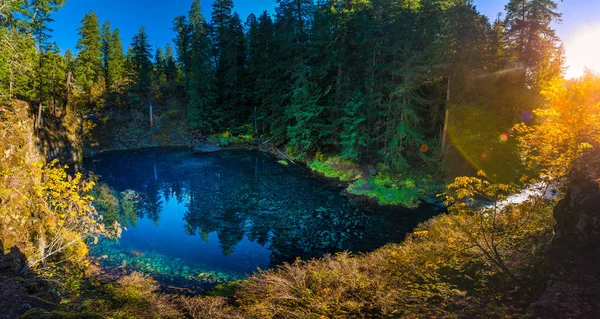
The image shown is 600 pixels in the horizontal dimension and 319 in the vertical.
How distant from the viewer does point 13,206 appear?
33.9 feet

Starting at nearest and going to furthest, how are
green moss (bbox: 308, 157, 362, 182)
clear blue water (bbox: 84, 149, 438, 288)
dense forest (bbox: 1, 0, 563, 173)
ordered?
1. clear blue water (bbox: 84, 149, 438, 288)
2. dense forest (bbox: 1, 0, 563, 173)
3. green moss (bbox: 308, 157, 362, 182)

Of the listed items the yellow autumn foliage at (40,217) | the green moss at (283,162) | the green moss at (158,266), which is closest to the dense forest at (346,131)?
the yellow autumn foliage at (40,217)

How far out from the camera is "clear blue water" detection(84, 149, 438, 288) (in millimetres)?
13661

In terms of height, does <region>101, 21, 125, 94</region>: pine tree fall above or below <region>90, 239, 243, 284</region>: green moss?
above

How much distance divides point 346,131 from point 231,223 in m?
14.3

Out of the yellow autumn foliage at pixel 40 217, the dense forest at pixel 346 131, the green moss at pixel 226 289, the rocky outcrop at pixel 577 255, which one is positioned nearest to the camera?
the rocky outcrop at pixel 577 255

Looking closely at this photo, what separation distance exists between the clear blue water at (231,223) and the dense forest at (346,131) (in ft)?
5.66

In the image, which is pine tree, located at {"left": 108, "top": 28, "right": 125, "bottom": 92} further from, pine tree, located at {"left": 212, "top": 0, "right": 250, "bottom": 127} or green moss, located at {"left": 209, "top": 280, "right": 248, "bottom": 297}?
green moss, located at {"left": 209, "top": 280, "right": 248, "bottom": 297}

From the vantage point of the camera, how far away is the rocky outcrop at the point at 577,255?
565cm

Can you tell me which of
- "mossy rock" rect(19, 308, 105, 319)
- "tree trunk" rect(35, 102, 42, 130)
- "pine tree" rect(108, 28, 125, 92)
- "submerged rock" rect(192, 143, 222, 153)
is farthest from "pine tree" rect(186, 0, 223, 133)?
"mossy rock" rect(19, 308, 105, 319)

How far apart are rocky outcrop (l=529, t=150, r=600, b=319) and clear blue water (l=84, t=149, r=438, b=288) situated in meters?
8.10

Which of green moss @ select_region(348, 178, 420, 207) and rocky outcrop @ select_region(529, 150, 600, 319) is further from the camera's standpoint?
green moss @ select_region(348, 178, 420, 207)

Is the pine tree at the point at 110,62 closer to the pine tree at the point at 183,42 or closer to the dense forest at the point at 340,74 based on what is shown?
the dense forest at the point at 340,74

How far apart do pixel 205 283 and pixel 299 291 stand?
17.7 feet
